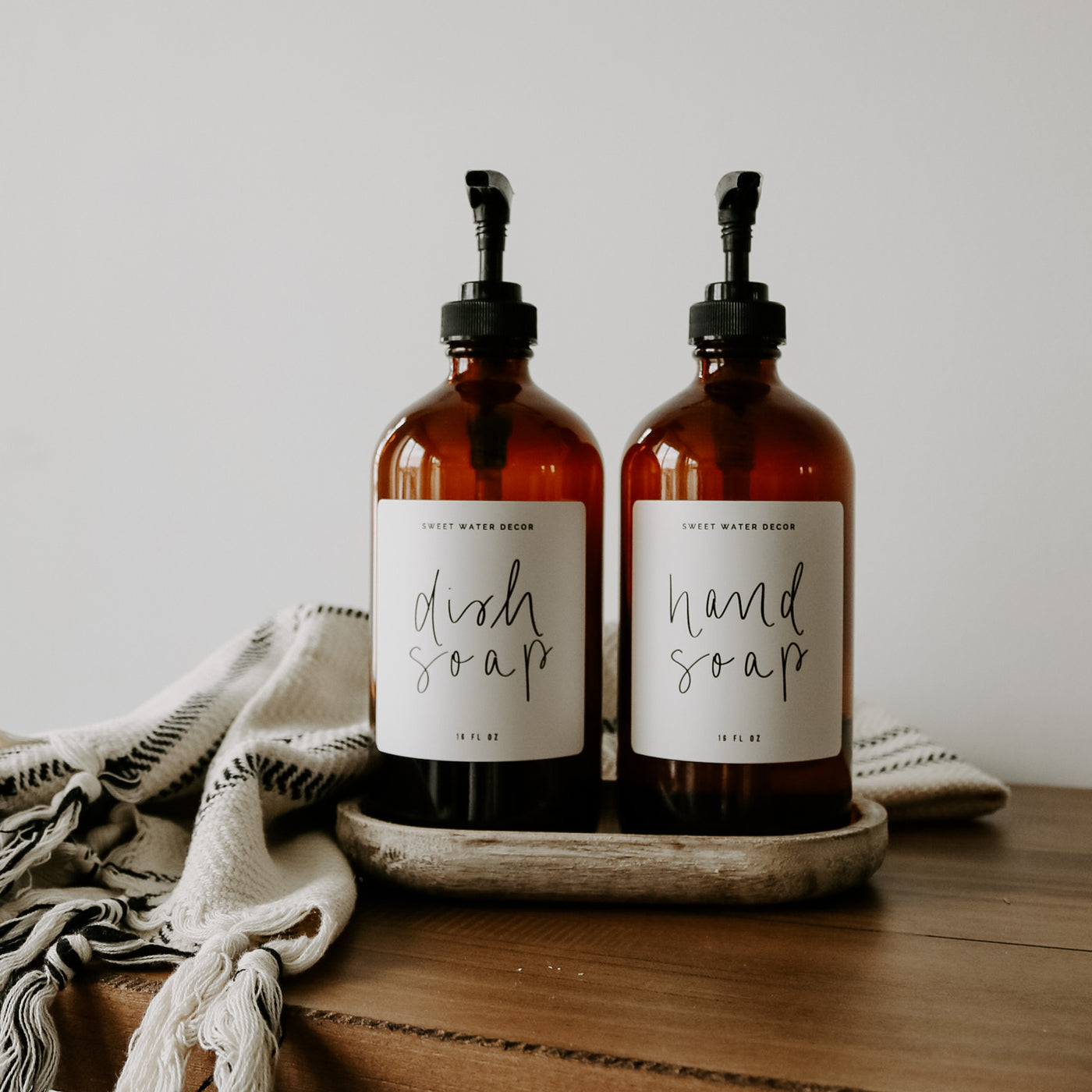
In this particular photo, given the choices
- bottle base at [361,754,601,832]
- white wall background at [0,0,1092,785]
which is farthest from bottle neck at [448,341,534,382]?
white wall background at [0,0,1092,785]

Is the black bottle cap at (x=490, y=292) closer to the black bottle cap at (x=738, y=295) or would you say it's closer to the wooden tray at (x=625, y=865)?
the black bottle cap at (x=738, y=295)

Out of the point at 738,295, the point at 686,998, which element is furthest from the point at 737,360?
the point at 686,998

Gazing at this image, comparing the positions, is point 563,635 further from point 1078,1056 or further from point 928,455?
point 928,455

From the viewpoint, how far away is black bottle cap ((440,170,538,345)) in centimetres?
45

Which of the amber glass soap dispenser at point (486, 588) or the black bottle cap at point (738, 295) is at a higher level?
the black bottle cap at point (738, 295)

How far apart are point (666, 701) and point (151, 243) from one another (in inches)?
24.8

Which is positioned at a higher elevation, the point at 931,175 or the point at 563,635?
the point at 931,175

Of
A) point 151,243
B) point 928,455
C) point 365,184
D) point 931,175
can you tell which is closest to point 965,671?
point 928,455

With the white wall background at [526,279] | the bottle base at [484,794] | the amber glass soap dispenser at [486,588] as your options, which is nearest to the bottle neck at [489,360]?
the amber glass soap dispenser at [486,588]

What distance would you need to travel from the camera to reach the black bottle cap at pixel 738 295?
1.45ft

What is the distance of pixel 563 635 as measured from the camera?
17.7 inches

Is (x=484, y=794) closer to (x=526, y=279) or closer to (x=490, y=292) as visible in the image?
(x=490, y=292)

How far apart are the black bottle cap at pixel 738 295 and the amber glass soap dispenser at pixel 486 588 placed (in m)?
0.07

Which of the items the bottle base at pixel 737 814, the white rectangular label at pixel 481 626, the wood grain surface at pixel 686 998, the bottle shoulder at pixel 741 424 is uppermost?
the bottle shoulder at pixel 741 424
